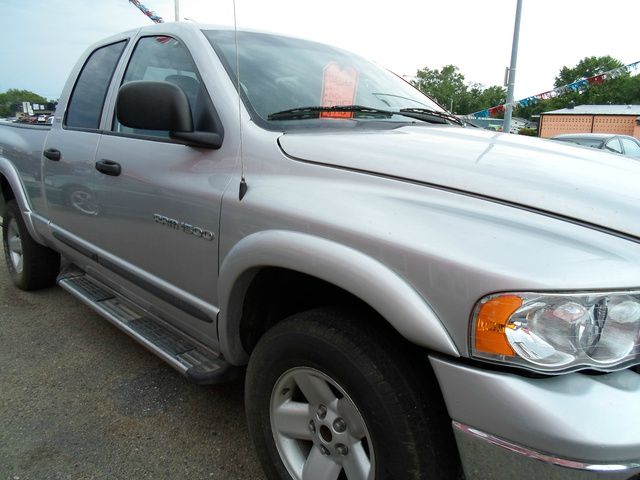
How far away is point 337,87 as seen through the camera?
244 centimetres

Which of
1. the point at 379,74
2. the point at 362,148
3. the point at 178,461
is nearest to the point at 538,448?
the point at 362,148

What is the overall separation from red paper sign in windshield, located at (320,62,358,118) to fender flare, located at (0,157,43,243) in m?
2.52

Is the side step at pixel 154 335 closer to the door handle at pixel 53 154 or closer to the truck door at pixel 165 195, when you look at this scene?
the truck door at pixel 165 195

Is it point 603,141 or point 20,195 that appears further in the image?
point 603,141

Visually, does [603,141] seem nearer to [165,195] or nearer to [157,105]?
[165,195]

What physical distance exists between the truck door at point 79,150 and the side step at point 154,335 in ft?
1.18

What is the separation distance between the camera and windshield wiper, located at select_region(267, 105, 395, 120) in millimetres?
2080

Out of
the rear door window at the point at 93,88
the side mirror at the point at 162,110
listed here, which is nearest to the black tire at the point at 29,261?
the rear door window at the point at 93,88

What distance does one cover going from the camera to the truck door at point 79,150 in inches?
111

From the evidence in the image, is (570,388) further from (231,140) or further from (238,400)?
(238,400)

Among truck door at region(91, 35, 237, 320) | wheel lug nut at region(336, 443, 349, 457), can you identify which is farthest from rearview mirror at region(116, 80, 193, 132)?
wheel lug nut at region(336, 443, 349, 457)

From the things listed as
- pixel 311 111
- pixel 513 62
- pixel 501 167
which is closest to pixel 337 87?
pixel 311 111

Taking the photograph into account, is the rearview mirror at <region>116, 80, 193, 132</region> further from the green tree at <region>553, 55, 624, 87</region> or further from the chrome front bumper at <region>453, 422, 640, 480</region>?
the green tree at <region>553, 55, 624, 87</region>

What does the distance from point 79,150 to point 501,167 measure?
240 centimetres
